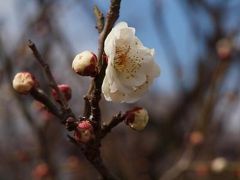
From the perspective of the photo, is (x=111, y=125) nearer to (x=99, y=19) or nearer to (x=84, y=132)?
(x=84, y=132)

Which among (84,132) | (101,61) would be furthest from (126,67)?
(84,132)

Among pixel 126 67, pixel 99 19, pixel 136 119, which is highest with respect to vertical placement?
pixel 99 19

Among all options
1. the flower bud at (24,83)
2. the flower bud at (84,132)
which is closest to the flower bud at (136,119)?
the flower bud at (84,132)

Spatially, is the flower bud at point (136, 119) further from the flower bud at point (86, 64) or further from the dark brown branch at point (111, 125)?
the flower bud at point (86, 64)

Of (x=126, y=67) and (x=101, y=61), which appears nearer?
(x=101, y=61)

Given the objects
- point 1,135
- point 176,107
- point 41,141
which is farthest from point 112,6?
point 1,135

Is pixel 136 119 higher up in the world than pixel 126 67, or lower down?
lower down
